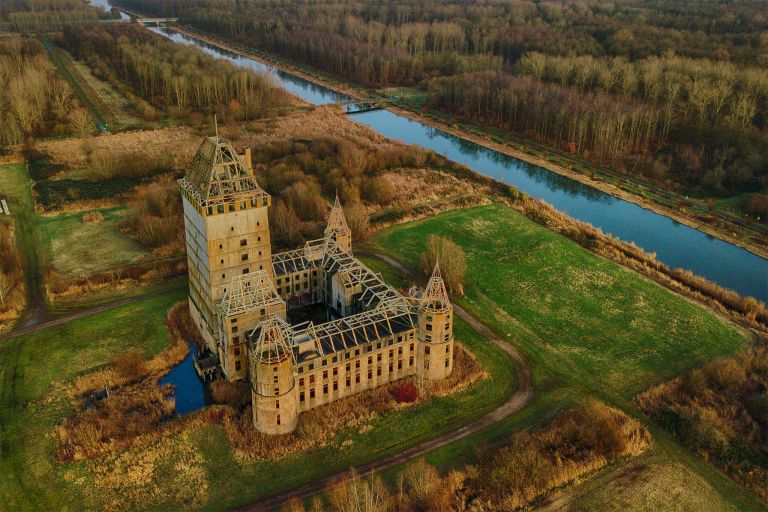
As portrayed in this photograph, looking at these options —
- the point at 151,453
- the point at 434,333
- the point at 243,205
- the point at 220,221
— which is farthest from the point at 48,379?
the point at 434,333

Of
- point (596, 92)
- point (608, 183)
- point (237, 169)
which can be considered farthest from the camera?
point (596, 92)

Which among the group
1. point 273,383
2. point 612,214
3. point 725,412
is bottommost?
point 612,214

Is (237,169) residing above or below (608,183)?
above

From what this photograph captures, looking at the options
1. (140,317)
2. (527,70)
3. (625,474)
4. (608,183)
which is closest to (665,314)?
(625,474)

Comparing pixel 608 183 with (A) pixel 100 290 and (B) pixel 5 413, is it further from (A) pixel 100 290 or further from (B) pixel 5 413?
(B) pixel 5 413

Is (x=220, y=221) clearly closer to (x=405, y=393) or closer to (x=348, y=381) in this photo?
(x=348, y=381)

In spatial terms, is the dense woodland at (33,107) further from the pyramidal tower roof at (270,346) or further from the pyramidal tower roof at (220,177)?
the pyramidal tower roof at (270,346)

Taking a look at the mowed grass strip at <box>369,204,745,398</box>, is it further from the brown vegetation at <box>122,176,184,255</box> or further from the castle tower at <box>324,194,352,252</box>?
the brown vegetation at <box>122,176,184,255</box>
